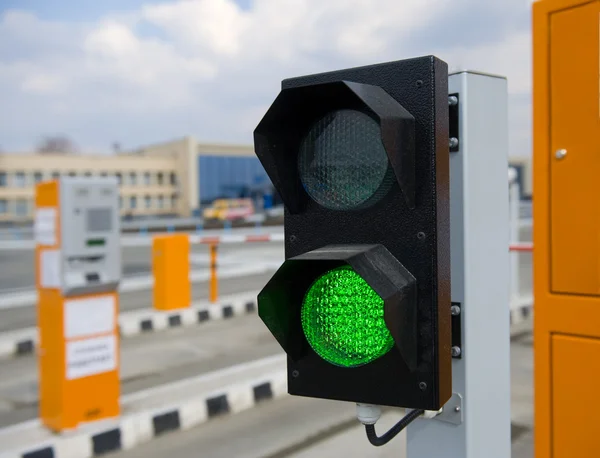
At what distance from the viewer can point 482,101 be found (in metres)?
1.43

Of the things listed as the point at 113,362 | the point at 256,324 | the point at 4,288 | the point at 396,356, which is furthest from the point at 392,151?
the point at 4,288

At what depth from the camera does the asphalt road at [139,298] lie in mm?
8609

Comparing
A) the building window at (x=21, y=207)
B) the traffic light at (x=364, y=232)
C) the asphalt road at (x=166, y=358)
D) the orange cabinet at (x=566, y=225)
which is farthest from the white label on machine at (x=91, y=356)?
the building window at (x=21, y=207)

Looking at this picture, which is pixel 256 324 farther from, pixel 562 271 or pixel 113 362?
pixel 562 271

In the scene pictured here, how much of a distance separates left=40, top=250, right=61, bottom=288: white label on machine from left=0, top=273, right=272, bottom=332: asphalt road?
166 inches

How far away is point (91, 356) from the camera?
4258mm

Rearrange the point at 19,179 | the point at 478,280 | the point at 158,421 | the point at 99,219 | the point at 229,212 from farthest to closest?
the point at 19,179
the point at 229,212
the point at 158,421
the point at 99,219
the point at 478,280

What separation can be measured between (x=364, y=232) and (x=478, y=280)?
0.32 m

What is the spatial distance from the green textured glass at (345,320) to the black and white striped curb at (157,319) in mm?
6478

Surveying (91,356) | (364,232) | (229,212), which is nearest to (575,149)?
(364,232)

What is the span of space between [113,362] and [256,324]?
417 cm

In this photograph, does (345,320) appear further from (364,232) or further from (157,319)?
(157,319)

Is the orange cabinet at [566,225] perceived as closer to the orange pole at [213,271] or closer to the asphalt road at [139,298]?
the orange pole at [213,271]

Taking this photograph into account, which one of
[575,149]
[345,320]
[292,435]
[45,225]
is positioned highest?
[575,149]
